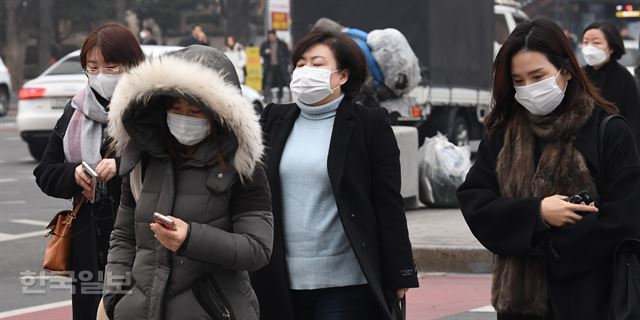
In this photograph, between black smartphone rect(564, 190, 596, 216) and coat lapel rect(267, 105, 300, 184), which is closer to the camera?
black smartphone rect(564, 190, 596, 216)

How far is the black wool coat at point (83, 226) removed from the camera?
5750 mm

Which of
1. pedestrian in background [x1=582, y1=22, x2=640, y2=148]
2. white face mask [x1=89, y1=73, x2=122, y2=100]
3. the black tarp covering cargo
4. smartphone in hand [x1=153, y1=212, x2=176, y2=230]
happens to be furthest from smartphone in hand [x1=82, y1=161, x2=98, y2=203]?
the black tarp covering cargo

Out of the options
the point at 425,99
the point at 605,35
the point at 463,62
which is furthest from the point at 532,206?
the point at 463,62

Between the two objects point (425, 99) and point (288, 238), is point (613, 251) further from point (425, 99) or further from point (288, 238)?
point (425, 99)

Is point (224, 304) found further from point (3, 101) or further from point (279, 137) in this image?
point (3, 101)

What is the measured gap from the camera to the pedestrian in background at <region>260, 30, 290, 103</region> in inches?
1355

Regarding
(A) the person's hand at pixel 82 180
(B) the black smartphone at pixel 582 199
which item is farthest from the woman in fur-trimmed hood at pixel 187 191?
(A) the person's hand at pixel 82 180

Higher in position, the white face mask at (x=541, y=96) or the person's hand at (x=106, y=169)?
the white face mask at (x=541, y=96)

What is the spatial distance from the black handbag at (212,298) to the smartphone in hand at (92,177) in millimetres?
1495

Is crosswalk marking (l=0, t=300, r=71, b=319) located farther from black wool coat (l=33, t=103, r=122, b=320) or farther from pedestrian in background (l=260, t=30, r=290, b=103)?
pedestrian in background (l=260, t=30, r=290, b=103)

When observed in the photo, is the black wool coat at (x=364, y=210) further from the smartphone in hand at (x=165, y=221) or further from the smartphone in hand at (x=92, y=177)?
the smartphone in hand at (x=165, y=221)

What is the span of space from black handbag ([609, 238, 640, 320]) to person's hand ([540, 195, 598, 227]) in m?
0.17

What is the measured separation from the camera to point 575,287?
4.32 metres

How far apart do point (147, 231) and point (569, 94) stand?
1.50m
